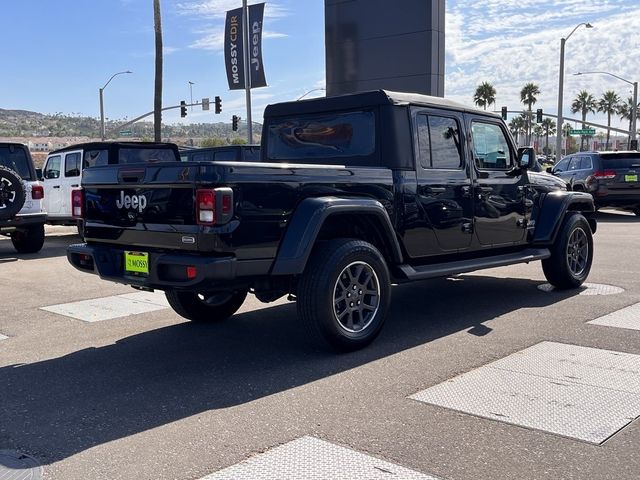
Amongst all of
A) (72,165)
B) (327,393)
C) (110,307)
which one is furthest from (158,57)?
(327,393)

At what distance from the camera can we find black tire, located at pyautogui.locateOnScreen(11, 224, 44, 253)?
1204 centimetres

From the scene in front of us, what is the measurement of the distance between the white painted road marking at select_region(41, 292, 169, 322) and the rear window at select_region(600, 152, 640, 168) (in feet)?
43.5

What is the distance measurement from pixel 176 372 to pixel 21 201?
706 centimetres

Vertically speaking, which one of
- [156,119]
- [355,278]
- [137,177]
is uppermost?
[156,119]

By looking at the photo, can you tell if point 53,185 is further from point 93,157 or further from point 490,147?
point 490,147

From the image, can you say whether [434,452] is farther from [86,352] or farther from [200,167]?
[86,352]

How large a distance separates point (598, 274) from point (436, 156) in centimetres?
383

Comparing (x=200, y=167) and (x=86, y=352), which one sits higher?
(x=200, y=167)

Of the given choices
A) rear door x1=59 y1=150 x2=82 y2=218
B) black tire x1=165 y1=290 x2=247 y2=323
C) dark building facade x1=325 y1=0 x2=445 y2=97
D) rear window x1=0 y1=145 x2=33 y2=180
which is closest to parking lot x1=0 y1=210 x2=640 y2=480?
black tire x1=165 y1=290 x2=247 y2=323

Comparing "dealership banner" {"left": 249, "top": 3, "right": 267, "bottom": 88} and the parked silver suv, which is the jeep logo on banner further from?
the parked silver suv

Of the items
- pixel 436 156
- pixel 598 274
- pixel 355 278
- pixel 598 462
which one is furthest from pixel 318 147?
pixel 598 274

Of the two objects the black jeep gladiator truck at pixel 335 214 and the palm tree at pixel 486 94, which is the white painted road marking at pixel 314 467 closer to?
the black jeep gladiator truck at pixel 335 214

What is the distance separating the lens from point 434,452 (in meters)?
3.44

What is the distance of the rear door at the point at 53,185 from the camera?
14.0 metres
